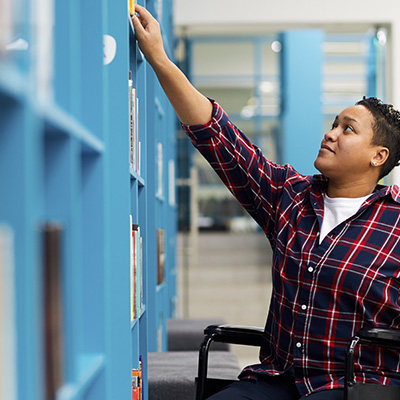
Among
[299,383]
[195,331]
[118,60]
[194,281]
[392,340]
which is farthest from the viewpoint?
[194,281]

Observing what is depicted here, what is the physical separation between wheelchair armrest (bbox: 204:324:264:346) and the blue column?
314cm

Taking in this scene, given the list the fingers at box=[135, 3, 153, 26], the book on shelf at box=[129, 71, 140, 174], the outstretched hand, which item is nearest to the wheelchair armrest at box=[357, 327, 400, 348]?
the book on shelf at box=[129, 71, 140, 174]

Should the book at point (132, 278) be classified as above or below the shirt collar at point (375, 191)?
below

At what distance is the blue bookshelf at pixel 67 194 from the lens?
2.68 ft

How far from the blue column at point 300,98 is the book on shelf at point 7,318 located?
4.41 meters

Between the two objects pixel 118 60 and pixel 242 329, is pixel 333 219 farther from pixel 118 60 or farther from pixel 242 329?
pixel 118 60

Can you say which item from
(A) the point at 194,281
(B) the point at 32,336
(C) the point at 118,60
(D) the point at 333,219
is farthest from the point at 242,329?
(A) the point at 194,281

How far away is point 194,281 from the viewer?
26.1 ft

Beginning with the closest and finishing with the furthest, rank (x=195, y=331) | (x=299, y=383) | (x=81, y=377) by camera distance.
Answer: (x=81, y=377) → (x=299, y=383) → (x=195, y=331)

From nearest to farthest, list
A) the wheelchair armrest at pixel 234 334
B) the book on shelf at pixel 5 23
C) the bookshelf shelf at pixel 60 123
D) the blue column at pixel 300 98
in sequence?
the book on shelf at pixel 5 23 < the bookshelf shelf at pixel 60 123 < the wheelchair armrest at pixel 234 334 < the blue column at pixel 300 98

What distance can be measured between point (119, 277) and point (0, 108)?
861mm

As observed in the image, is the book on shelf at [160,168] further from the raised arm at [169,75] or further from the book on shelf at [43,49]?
the book on shelf at [43,49]

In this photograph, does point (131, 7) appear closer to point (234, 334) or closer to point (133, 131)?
point (133, 131)

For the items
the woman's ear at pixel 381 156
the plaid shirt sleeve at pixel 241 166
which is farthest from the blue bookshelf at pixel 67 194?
the woman's ear at pixel 381 156
